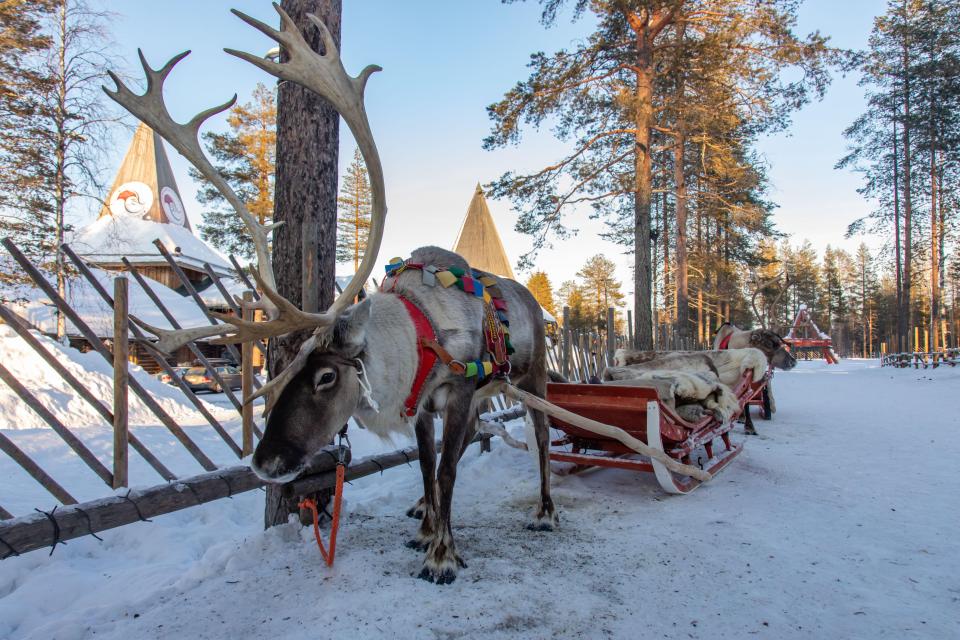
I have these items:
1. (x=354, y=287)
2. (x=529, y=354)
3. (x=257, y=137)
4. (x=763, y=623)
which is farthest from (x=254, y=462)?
(x=257, y=137)

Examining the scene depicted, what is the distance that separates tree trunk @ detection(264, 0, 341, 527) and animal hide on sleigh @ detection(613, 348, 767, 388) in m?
4.76

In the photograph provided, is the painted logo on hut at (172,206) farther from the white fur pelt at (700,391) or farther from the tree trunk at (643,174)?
the white fur pelt at (700,391)

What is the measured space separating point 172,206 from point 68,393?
21.4 m

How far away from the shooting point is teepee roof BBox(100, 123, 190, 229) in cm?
→ 2484

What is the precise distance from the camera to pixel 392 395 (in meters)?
2.81

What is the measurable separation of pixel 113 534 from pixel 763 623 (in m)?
3.78

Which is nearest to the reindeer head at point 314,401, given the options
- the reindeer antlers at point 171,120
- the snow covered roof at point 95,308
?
the reindeer antlers at point 171,120

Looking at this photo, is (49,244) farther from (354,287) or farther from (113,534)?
(354,287)

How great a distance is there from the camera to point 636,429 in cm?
442

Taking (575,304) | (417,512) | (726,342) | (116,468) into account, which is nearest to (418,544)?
(417,512)

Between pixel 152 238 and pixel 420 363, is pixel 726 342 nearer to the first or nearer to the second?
pixel 420 363

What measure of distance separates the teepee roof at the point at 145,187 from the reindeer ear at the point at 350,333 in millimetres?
26955

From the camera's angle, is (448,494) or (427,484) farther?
(427,484)

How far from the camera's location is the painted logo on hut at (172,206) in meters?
25.3
